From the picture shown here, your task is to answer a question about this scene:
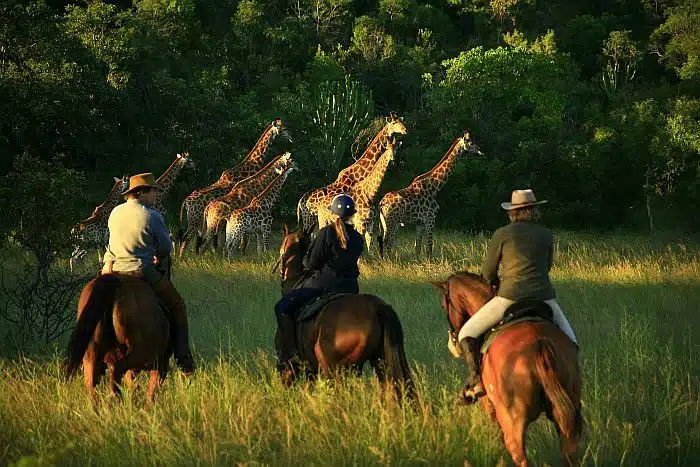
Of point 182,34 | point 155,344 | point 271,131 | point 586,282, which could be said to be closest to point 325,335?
point 155,344

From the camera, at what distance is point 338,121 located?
1550 inches

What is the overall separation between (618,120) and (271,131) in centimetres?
1576

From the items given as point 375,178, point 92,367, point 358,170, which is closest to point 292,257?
point 92,367

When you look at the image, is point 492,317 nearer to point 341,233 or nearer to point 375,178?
point 341,233

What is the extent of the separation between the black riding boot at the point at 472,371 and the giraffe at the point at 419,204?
14.2 m

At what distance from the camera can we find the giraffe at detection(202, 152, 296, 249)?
2280 centimetres

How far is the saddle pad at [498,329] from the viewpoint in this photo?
265 inches

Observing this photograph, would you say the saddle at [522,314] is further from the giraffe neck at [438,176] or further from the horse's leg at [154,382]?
the giraffe neck at [438,176]

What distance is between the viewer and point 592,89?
51281 millimetres

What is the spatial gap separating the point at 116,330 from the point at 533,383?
342 centimetres

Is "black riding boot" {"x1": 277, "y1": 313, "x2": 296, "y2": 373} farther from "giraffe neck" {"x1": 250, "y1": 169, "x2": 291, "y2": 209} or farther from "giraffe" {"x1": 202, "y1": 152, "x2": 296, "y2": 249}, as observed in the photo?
"giraffe" {"x1": 202, "y1": 152, "x2": 296, "y2": 249}

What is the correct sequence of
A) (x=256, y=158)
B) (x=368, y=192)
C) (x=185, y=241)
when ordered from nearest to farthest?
1. (x=368, y=192)
2. (x=185, y=241)
3. (x=256, y=158)

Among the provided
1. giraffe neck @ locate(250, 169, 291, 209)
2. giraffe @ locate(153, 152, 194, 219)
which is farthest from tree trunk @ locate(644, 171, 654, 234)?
giraffe @ locate(153, 152, 194, 219)

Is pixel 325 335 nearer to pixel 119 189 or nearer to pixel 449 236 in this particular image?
pixel 119 189
